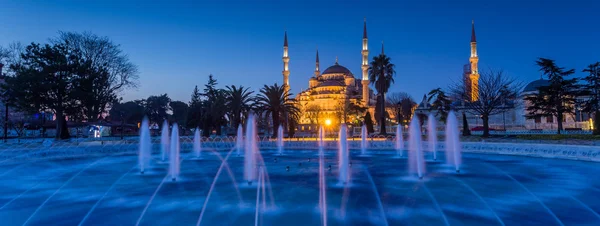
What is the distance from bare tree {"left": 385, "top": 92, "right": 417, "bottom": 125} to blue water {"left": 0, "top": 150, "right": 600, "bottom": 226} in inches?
1935

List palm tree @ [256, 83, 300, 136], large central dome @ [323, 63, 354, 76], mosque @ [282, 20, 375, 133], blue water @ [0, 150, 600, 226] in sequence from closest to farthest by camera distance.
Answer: blue water @ [0, 150, 600, 226] → palm tree @ [256, 83, 300, 136] → mosque @ [282, 20, 375, 133] → large central dome @ [323, 63, 354, 76]

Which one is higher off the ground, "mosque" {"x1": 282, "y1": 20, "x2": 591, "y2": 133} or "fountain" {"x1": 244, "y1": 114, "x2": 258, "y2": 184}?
"mosque" {"x1": 282, "y1": 20, "x2": 591, "y2": 133}

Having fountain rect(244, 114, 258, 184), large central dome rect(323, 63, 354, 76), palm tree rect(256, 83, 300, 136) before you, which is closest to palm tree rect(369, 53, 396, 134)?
palm tree rect(256, 83, 300, 136)

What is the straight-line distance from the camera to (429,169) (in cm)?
1297

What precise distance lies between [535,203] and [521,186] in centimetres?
203

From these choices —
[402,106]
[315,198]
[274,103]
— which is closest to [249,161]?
[315,198]

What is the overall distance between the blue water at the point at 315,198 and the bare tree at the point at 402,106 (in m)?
49.2

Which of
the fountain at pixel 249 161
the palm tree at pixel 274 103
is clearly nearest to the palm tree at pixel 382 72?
the palm tree at pixel 274 103

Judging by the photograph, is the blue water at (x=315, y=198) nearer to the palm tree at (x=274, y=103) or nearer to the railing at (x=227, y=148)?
the railing at (x=227, y=148)

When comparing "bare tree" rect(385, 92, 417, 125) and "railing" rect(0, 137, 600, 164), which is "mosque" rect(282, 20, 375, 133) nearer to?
"bare tree" rect(385, 92, 417, 125)

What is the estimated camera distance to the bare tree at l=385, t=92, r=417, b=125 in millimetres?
69200

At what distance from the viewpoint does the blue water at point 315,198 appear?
6.45m

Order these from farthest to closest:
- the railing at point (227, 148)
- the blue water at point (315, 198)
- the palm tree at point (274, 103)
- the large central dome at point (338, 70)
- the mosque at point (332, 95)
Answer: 1. the large central dome at point (338, 70)
2. the mosque at point (332, 95)
3. the palm tree at point (274, 103)
4. the railing at point (227, 148)
5. the blue water at point (315, 198)

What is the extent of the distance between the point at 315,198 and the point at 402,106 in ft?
221
